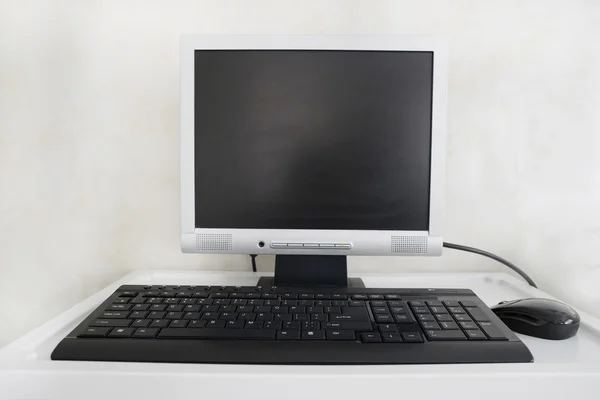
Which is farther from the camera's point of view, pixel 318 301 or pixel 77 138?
pixel 77 138

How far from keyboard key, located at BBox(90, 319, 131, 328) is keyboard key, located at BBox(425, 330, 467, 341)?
1.27ft

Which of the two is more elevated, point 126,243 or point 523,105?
point 523,105

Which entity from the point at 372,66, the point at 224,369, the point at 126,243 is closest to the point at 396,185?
the point at 372,66

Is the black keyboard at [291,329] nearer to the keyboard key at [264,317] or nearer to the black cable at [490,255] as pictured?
the keyboard key at [264,317]

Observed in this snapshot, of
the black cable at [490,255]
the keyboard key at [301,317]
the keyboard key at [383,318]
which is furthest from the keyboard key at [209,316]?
the black cable at [490,255]

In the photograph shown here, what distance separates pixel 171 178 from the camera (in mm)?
938

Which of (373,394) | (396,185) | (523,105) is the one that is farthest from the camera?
(523,105)

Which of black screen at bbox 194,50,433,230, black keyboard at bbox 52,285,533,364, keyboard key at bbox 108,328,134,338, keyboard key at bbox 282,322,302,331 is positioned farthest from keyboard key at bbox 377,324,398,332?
keyboard key at bbox 108,328,134,338

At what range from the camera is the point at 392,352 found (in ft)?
1.60

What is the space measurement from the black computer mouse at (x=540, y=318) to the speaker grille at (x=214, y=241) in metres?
A: 0.44

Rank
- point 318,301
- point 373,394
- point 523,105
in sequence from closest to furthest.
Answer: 1. point 373,394
2. point 318,301
3. point 523,105

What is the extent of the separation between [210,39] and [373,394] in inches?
23.5

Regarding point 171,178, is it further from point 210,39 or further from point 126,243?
point 210,39

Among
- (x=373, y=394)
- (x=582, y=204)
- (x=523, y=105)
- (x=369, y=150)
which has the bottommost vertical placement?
(x=373, y=394)
